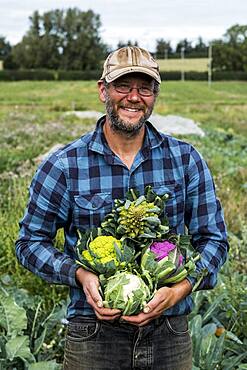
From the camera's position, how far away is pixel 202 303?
4.33 meters

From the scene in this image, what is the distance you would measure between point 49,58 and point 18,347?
7989 centimetres

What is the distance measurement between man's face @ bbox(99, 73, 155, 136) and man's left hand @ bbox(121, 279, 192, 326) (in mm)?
615

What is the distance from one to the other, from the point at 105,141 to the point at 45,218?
381mm

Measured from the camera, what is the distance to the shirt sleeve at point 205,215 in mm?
2613

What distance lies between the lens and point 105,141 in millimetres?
2605

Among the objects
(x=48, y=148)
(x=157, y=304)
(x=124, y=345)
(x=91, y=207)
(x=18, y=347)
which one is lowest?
(x=48, y=148)

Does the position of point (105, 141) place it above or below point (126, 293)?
above

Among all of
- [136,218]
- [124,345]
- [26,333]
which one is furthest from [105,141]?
[26,333]

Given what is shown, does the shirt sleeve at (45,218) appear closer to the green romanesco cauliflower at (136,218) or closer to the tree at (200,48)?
the green romanesco cauliflower at (136,218)

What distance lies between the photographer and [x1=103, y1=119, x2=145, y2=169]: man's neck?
2584 millimetres

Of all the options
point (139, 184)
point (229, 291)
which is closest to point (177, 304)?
point (139, 184)

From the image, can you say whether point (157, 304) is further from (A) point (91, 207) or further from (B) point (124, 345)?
(A) point (91, 207)

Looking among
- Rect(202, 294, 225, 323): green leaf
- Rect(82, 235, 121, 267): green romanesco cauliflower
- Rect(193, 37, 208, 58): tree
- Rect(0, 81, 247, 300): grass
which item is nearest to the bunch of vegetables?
Rect(82, 235, 121, 267): green romanesco cauliflower

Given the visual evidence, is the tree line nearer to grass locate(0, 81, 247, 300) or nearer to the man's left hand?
grass locate(0, 81, 247, 300)
